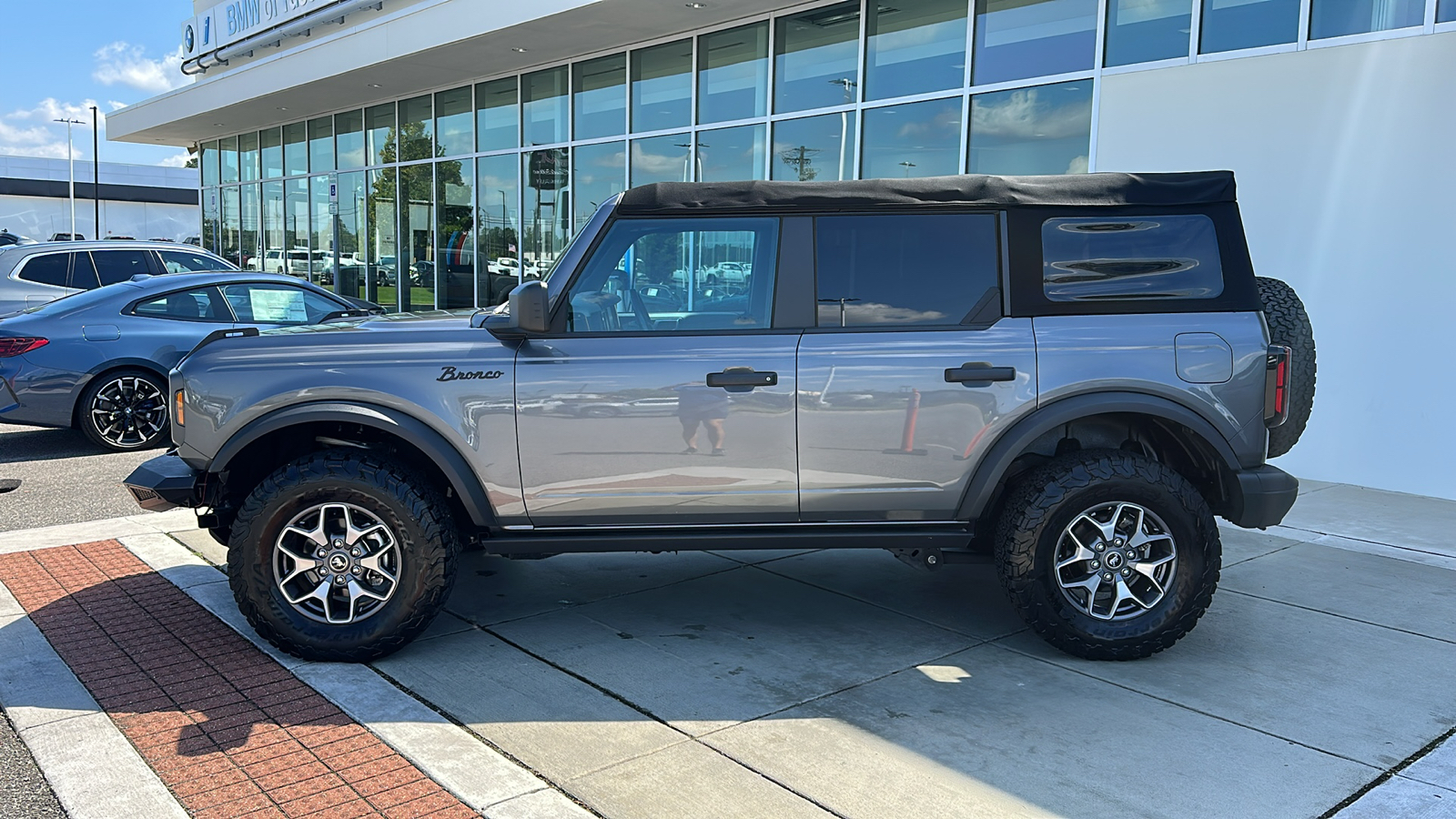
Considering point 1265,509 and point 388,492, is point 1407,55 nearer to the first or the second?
point 1265,509

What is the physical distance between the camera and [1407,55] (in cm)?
760

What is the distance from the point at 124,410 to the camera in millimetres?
9234

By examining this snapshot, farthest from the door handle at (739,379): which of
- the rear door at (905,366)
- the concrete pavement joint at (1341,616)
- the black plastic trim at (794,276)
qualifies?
the concrete pavement joint at (1341,616)

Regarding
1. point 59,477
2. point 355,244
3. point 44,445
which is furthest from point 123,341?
point 355,244

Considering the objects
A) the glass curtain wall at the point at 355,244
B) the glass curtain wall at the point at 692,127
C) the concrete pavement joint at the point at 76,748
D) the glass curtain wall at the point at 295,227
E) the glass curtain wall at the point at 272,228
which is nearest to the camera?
the concrete pavement joint at the point at 76,748

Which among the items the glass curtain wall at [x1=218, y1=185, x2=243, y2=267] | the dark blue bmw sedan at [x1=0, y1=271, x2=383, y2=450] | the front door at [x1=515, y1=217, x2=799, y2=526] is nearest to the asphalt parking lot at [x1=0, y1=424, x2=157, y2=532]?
the dark blue bmw sedan at [x1=0, y1=271, x2=383, y2=450]

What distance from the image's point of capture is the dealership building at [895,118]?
7785mm

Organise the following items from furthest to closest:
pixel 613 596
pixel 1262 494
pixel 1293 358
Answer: pixel 613 596 → pixel 1293 358 → pixel 1262 494

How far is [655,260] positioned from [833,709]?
1.97m

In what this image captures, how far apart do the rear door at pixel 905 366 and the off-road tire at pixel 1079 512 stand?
0.33 metres

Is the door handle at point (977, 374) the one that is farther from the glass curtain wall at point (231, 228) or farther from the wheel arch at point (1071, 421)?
the glass curtain wall at point (231, 228)

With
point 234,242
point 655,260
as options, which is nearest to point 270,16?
point 234,242

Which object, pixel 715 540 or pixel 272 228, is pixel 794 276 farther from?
pixel 272 228

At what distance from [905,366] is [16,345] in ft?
25.6
